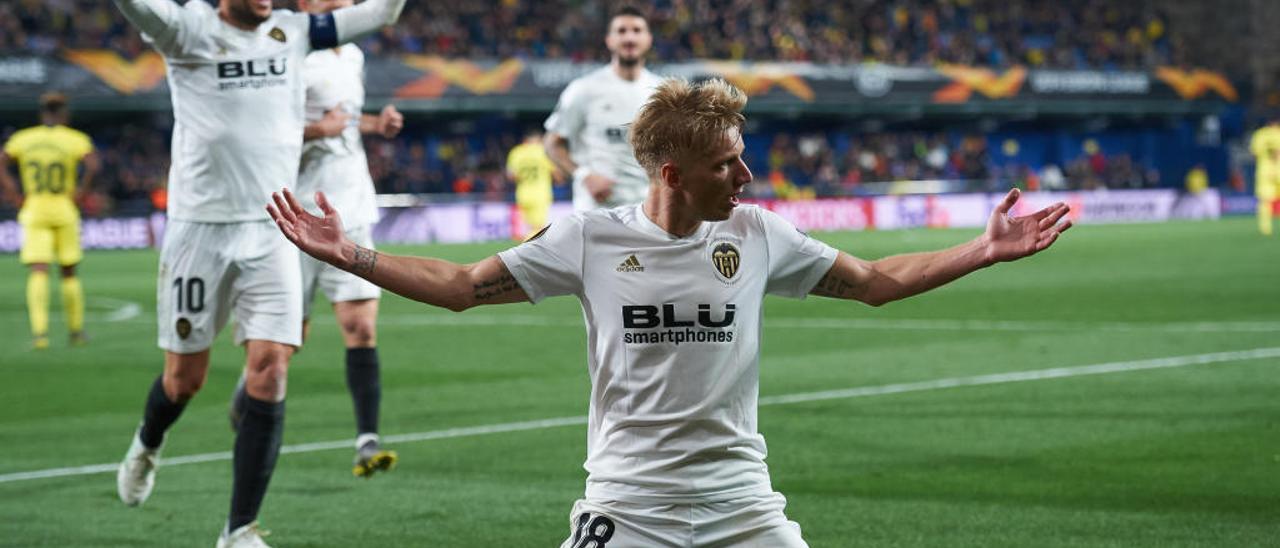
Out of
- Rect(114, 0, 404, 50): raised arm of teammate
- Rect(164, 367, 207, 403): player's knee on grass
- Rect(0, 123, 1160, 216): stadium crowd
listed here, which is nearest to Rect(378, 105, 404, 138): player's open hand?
Rect(114, 0, 404, 50): raised arm of teammate

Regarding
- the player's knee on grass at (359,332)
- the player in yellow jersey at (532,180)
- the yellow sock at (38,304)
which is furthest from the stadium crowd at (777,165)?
the player's knee on grass at (359,332)

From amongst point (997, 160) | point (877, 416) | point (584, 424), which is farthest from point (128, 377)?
Answer: point (997, 160)

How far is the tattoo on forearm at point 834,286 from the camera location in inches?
167

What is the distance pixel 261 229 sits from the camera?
654 centimetres

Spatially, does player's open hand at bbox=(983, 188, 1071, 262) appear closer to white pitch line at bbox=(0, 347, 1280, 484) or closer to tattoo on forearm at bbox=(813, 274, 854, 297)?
tattoo on forearm at bbox=(813, 274, 854, 297)

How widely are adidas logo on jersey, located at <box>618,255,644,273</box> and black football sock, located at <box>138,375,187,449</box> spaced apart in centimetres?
331

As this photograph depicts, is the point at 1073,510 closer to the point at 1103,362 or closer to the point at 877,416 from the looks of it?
the point at 877,416

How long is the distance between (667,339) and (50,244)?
12663mm

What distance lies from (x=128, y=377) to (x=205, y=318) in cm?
610

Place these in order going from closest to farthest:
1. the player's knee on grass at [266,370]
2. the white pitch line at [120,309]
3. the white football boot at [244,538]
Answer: the white football boot at [244,538] → the player's knee on grass at [266,370] → the white pitch line at [120,309]

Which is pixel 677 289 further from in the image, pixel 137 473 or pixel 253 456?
pixel 137 473

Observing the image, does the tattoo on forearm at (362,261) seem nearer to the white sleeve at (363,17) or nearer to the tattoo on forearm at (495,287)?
the tattoo on forearm at (495,287)

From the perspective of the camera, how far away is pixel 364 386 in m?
7.88

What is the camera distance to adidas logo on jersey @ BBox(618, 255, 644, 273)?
4.04 meters
